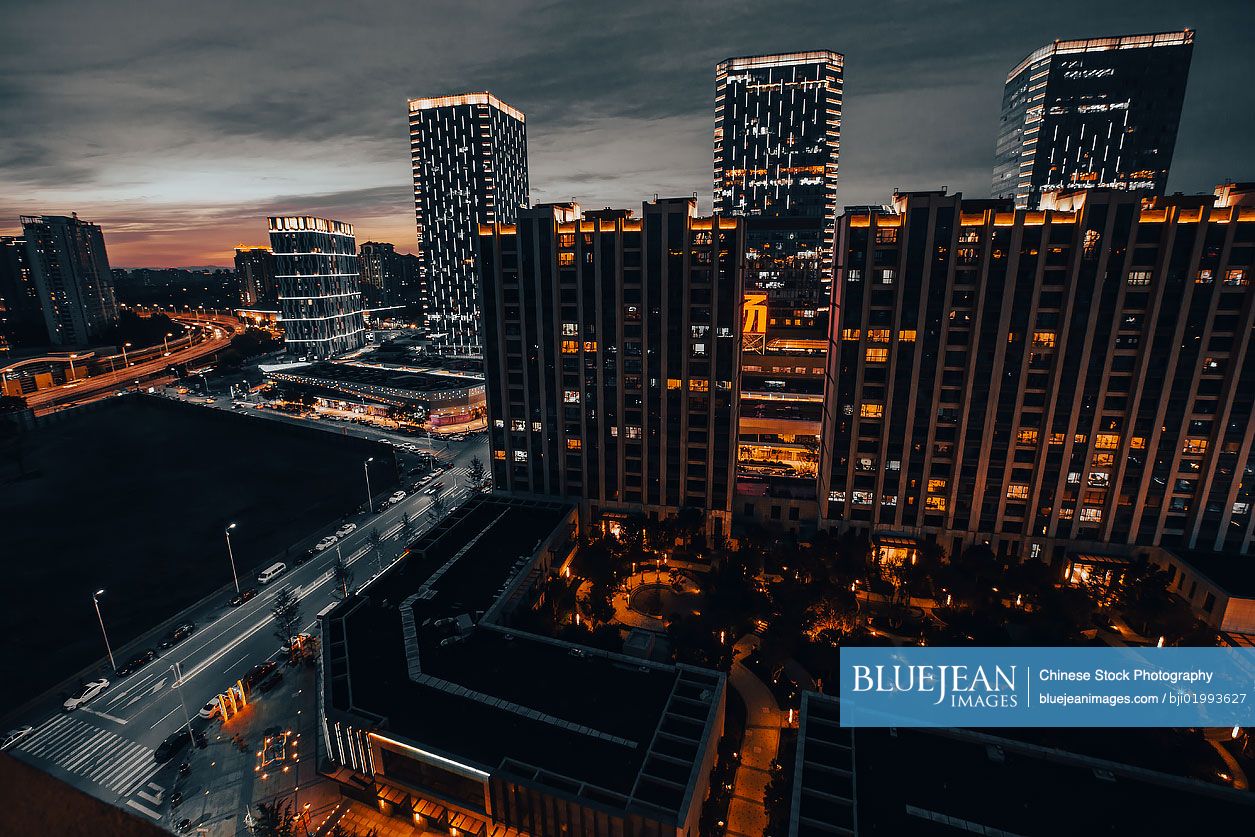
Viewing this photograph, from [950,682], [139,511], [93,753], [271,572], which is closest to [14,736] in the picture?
[93,753]

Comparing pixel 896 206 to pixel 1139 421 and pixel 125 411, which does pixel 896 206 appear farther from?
pixel 125 411

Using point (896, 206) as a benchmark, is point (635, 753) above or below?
below

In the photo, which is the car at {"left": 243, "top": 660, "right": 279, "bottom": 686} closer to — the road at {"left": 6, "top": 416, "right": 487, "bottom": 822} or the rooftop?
the road at {"left": 6, "top": 416, "right": 487, "bottom": 822}

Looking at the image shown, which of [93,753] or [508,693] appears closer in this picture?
[508,693]

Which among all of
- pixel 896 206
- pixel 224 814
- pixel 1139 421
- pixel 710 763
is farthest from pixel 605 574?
pixel 1139 421

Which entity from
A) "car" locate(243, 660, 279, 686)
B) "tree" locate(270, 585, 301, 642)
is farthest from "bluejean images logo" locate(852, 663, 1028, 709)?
"tree" locate(270, 585, 301, 642)

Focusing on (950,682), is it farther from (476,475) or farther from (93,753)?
(476,475)
